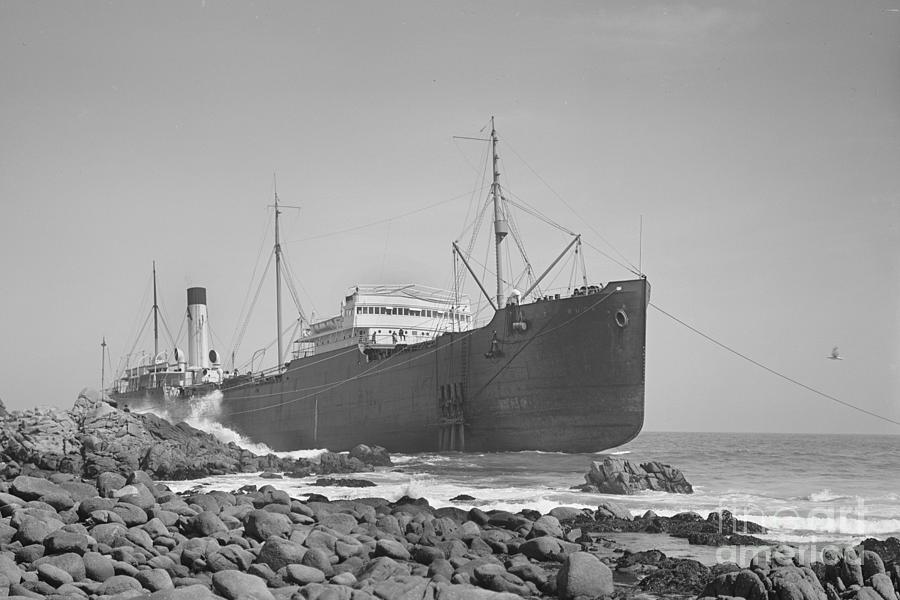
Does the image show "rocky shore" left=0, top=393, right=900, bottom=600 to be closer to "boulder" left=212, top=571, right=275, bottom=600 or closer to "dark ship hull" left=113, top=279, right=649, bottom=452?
"boulder" left=212, top=571, right=275, bottom=600

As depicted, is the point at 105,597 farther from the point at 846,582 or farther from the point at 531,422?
the point at 531,422

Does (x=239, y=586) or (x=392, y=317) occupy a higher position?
(x=392, y=317)

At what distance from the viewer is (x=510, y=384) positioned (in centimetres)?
3178

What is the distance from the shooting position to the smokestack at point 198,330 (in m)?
57.7

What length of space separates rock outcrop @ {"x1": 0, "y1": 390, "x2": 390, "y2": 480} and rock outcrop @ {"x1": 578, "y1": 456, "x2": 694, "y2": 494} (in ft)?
35.1

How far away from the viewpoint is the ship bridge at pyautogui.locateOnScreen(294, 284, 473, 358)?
136 ft

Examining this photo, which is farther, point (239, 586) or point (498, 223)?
point (498, 223)

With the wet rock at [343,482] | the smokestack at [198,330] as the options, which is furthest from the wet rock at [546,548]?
the smokestack at [198,330]

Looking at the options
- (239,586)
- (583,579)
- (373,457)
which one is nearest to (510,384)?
(373,457)

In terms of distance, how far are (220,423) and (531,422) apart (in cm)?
2584

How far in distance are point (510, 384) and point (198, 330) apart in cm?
3238

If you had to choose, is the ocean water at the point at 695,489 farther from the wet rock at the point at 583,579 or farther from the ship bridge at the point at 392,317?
the ship bridge at the point at 392,317

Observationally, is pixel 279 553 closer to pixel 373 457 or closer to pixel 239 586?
pixel 239 586

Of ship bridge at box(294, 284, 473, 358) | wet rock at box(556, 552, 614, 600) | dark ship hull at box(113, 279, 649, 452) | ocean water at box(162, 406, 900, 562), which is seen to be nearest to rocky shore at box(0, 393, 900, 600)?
wet rock at box(556, 552, 614, 600)
